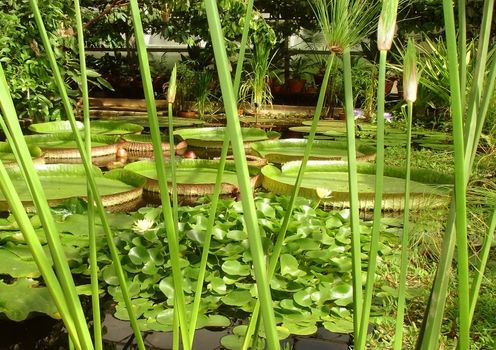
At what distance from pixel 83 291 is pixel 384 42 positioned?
4.57 feet

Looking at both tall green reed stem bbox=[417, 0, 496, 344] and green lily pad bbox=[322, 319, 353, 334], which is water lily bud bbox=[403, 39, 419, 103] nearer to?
tall green reed stem bbox=[417, 0, 496, 344]

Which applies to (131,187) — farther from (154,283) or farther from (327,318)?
(327,318)

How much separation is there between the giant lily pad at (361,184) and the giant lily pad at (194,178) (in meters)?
0.18

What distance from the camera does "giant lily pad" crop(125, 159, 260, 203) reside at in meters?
2.91

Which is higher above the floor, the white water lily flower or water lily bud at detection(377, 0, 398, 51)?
water lily bud at detection(377, 0, 398, 51)

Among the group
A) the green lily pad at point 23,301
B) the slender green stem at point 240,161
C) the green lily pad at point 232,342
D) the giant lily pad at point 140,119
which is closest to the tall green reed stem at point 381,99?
the slender green stem at point 240,161

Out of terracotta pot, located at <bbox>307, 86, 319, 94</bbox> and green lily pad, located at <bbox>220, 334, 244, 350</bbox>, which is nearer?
green lily pad, located at <bbox>220, 334, 244, 350</bbox>

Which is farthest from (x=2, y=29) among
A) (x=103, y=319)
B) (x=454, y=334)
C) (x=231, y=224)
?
(x=454, y=334)

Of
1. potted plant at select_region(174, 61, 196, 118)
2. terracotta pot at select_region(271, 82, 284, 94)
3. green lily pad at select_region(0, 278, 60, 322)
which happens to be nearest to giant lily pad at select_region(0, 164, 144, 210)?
green lily pad at select_region(0, 278, 60, 322)

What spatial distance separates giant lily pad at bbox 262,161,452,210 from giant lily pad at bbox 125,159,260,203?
185 millimetres

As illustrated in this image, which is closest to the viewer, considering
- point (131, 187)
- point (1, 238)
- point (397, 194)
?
point (1, 238)

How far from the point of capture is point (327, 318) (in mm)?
1610

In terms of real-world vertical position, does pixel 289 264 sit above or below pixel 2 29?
below

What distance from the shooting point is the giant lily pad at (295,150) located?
388cm
